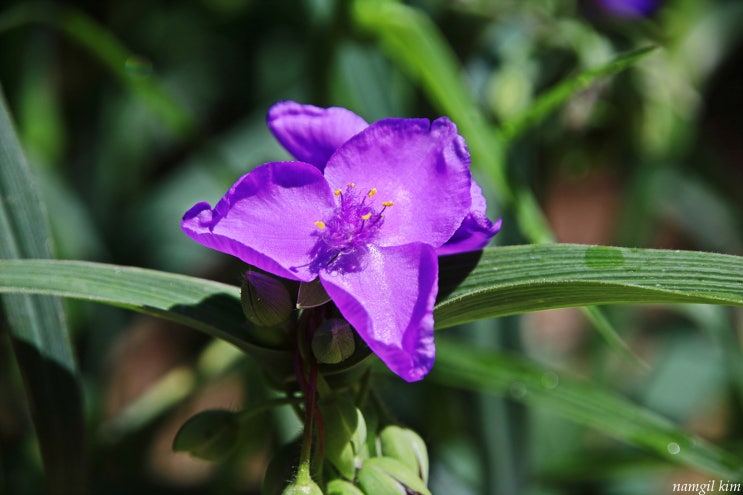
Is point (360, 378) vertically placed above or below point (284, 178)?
below

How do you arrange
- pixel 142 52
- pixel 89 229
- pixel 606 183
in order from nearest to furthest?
pixel 89 229, pixel 142 52, pixel 606 183

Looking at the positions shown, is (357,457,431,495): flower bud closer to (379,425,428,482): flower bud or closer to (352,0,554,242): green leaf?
(379,425,428,482): flower bud

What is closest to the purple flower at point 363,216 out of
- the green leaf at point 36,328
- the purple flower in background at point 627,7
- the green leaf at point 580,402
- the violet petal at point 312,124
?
the violet petal at point 312,124

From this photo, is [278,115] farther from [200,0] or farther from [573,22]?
[200,0]

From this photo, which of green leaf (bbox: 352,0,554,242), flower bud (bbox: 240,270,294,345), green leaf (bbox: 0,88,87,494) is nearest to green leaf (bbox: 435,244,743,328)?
flower bud (bbox: 240,270,294,345)

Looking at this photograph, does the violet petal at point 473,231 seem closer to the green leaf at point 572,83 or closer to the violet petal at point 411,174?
the violet petal at point 411,174

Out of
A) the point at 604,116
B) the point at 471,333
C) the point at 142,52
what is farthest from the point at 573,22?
the point at 142,52

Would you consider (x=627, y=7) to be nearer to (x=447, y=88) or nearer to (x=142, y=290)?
(x=447, y=88)

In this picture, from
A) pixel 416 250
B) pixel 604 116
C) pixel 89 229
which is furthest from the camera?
pixel 89 229
